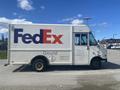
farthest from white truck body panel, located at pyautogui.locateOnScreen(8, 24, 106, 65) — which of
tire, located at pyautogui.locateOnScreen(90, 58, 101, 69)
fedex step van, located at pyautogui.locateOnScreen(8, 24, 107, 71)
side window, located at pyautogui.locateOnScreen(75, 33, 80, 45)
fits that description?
tire, located at pyautogui.locateOnScreen(90, 58, 101, 69)

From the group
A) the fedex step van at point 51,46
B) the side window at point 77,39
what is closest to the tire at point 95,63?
the fedex step van at point 51,46

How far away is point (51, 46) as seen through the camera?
15.0m

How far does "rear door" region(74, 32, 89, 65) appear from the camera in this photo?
600 inches

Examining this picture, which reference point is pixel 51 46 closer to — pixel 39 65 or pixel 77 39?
pixel 39 65

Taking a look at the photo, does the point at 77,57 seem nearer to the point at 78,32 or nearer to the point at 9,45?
the point at 78,32

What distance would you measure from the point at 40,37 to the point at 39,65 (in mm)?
1775

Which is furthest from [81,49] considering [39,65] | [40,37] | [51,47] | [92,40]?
[39,65]

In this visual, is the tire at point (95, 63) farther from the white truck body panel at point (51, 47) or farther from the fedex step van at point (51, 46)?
the white truck body panel at point (51, 47)

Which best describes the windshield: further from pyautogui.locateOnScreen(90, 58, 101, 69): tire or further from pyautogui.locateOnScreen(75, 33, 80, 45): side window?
pyautogui.locateOnScreen(90, 58, 101, 69): tire

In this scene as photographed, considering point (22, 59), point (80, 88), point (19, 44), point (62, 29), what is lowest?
point (80, 88)

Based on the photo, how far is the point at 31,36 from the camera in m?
14.8

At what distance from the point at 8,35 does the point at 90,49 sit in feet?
17.4

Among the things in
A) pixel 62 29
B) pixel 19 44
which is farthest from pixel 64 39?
pixel 19 44

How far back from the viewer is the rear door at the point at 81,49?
15.2 m
